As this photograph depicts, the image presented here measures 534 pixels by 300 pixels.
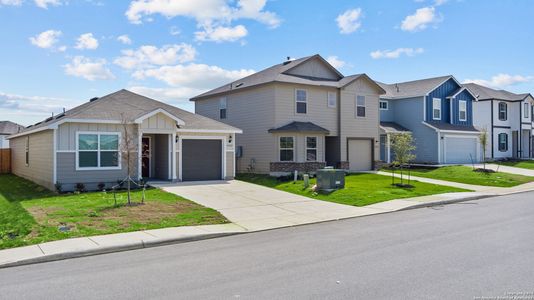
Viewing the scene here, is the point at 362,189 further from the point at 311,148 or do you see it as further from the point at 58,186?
the point at 58,186

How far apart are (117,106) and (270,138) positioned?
28.4 ft

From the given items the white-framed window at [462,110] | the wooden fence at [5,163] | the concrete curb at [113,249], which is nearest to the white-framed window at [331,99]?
the white-framed window at [462,110]

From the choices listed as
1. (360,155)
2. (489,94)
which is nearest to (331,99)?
(360,155)

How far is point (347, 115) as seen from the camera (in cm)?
2864

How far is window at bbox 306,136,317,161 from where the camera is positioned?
26938 mm

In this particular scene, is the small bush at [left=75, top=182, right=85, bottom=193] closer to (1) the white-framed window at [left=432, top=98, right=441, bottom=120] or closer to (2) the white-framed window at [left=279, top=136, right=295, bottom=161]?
(2) the white-framed window at [left=279, top=136, right=295, bottom=161]

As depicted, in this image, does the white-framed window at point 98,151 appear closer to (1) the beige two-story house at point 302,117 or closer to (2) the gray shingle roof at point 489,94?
(1) the beige two-story house at point 302,117

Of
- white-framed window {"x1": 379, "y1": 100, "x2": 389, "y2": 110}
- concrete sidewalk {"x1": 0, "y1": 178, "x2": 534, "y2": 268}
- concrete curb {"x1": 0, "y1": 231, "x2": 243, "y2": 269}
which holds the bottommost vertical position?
concrete curb {"x1": 0, "y1": 231, "x2": 243, "y2": 269}

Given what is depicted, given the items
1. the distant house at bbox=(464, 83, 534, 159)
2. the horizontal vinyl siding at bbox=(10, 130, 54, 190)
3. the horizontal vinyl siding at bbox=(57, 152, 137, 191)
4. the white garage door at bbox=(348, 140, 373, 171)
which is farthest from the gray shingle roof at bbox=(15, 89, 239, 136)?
the distant house at bbox=(464, 83, 534, 159)

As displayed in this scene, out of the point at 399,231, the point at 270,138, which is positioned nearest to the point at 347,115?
the point at 270,138

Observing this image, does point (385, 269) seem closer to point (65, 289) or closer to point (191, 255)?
point (191, 255)

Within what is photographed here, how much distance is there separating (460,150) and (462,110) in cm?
371

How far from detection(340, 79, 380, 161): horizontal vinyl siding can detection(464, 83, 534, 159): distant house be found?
1445 cm

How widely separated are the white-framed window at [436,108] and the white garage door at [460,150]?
→ 2.10 m
